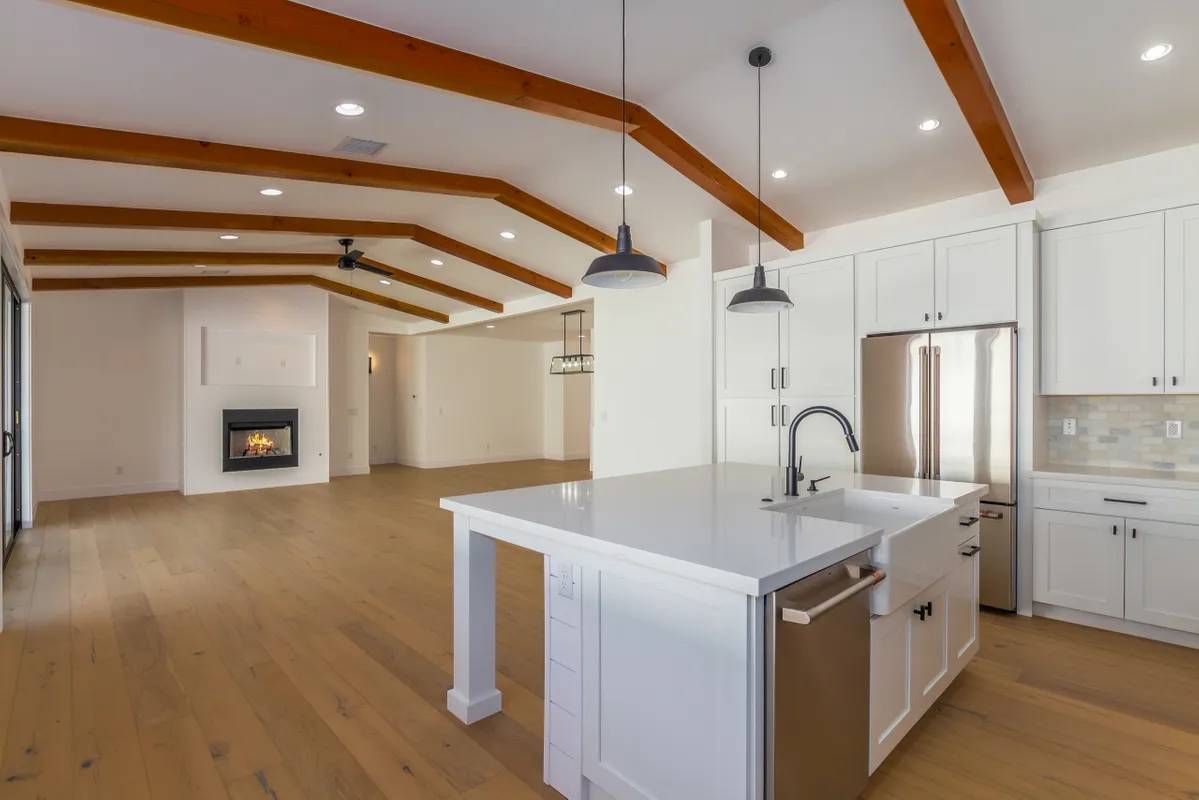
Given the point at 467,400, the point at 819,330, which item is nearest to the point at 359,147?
the point at 819,330

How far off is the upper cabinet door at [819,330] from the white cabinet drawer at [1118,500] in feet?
4.29

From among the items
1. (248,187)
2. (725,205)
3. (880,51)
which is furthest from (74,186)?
(880,51)

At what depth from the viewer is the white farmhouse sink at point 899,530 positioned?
1.84 m

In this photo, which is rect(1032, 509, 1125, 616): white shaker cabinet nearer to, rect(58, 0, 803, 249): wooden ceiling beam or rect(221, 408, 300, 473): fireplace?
rect(58, 0, 803, 249): wooden ceiling beam

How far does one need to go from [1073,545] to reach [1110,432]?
84 centimetres

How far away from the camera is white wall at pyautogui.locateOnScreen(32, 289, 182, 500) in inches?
296

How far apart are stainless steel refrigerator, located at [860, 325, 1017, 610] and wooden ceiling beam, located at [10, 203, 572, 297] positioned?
4.33 meters

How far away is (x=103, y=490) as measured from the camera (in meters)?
7.96

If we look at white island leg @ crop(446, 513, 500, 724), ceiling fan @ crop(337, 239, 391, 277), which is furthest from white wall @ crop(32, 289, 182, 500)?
white island leg @ crop(446, 513, 500, 724)

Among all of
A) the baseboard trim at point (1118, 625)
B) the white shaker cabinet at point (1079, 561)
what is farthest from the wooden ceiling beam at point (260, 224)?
the baseboard trim at point (1118, 625)

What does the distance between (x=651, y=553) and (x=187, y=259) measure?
6757 millimetres

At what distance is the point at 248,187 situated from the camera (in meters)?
4.59

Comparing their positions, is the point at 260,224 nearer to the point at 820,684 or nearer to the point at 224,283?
the point at 224,283

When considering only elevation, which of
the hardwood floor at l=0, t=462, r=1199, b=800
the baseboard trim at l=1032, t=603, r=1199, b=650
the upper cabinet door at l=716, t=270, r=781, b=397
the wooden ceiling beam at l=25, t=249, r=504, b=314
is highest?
the wooden ceiling beam at l=25, t=249, r=504, b=314
